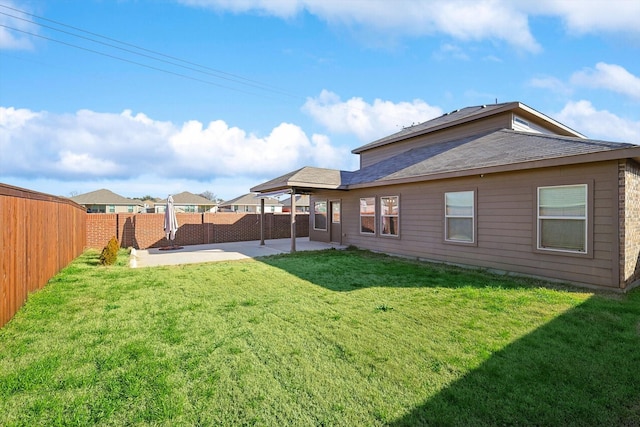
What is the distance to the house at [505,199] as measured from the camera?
19.0 feet

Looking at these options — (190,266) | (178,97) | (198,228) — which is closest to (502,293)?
(190,266)

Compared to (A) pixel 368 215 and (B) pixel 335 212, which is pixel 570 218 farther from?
(B) pixel 335 212

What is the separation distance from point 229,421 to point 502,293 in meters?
5.28

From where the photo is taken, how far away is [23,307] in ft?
15.5

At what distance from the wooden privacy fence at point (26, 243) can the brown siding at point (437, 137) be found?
12.2 metres

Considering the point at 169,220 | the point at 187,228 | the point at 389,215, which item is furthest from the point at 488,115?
the point at 187,228

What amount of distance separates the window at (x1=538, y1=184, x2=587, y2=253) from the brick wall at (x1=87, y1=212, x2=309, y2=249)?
1324 cm

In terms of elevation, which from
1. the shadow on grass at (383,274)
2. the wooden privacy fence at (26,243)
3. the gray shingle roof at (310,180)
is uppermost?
the gray shingle roof at (310,180)

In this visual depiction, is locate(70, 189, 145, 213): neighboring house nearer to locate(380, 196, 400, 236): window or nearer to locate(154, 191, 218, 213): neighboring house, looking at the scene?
locate(154, 191, 218, 213): neighboring house

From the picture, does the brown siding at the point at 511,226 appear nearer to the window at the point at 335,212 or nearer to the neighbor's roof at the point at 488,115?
the window at the point at 335,212

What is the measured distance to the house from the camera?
228 inches

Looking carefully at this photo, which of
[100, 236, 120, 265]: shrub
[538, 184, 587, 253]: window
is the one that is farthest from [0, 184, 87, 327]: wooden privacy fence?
[538, 184, 587, 253]: window

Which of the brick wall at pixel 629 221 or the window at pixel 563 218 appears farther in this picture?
the window at pixel 563 218

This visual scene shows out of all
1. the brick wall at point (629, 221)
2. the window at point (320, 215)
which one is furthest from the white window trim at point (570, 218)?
the window at point (320, 215)
